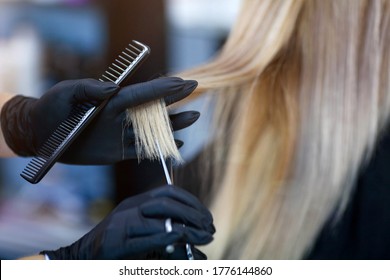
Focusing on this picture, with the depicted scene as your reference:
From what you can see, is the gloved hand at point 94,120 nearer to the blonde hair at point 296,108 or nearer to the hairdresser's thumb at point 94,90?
the hairdresser's thumb at point 94,90

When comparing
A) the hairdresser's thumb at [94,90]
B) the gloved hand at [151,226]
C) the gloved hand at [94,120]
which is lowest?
the gloved hand at [151,226]

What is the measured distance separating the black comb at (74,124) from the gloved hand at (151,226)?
0.12m

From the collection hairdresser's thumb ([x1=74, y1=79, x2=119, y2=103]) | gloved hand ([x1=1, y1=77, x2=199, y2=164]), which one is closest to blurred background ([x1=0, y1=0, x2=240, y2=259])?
gloved hand ([x1=1, y1=77, x2=199, y2=164])

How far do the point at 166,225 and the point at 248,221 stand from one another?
279 millimetres

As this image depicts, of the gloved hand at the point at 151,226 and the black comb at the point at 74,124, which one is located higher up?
the black comb at the point at 74,124

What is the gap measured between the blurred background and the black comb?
7 cm

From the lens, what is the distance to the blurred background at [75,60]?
93 centimetres

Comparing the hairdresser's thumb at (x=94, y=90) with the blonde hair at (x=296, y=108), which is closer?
the hairdresser's thumb at (x=94, y=90)

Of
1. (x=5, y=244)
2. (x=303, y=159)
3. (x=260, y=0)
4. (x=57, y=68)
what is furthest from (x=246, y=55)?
(x=5, y=244)

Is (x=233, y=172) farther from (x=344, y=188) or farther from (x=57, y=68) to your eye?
(x=57, y=68)

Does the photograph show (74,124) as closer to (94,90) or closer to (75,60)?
(94,90)

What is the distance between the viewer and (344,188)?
0.95 m

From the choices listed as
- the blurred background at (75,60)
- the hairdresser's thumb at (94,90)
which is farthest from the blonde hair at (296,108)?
the hairdresser's thumb at (94,90)
